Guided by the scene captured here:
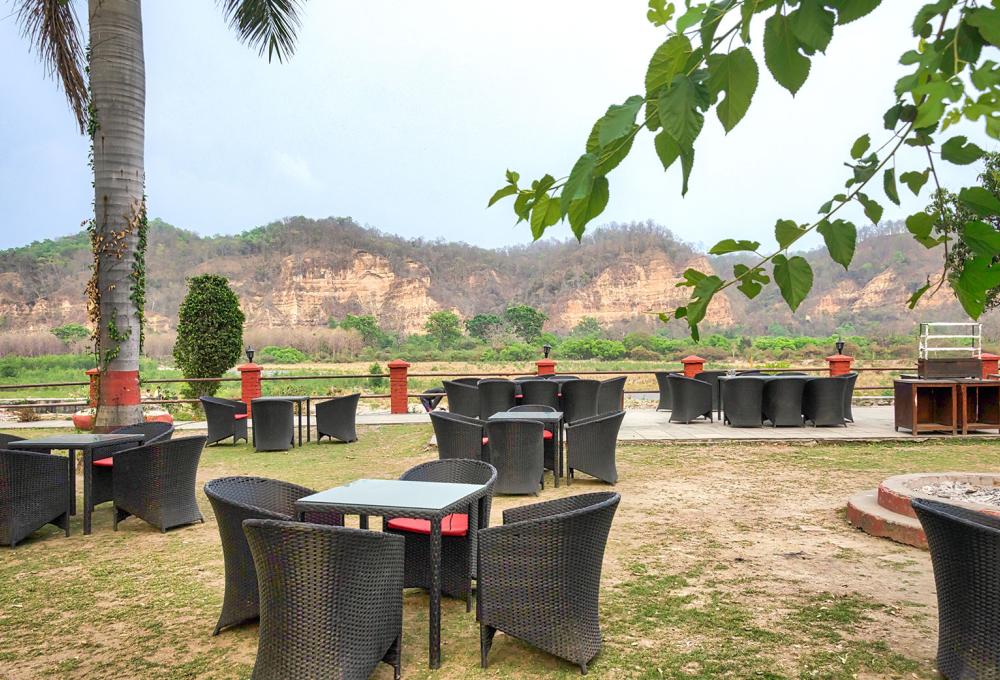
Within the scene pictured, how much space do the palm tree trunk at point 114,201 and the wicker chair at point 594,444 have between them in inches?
166

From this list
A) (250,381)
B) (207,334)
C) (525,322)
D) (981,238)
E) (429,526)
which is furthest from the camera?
(525,322)

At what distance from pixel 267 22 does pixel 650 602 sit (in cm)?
803

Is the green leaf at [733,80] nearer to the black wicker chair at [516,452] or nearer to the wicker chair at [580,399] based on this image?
the black wicker chair at [516,452]

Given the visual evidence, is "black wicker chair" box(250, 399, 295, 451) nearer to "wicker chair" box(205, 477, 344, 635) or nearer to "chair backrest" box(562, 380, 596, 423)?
"chair backrest" box(562, 380, 596, 423)

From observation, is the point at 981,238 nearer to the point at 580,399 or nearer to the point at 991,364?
the point at 580,399

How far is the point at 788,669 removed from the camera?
264cm

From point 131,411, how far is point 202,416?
664 centimetres

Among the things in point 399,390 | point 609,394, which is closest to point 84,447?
point 609,394

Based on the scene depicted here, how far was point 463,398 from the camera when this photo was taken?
8.64 meters

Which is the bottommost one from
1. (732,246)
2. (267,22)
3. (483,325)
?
(732,246)

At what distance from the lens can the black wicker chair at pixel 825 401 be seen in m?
9.12

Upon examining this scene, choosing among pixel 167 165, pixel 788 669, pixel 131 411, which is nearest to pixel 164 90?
pixel 167 165

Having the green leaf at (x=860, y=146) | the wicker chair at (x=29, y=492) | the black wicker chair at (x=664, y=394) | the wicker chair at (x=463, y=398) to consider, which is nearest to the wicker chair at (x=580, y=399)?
the wicker chair at (x=463, y=398)

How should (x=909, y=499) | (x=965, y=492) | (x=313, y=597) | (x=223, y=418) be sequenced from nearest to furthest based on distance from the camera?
(x=313, y=597) < (x=909, y=499) < (x=965, y=492) < (x=223, y=418)
